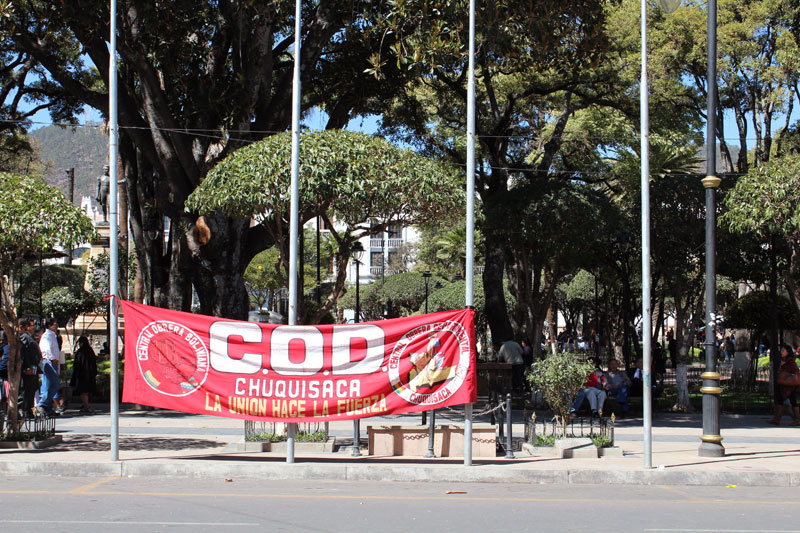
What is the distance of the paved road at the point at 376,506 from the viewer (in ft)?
25.0

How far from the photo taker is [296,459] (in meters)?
11.4

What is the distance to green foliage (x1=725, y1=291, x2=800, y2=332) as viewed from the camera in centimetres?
2425

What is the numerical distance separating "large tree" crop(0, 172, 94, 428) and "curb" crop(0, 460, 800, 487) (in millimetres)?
2250

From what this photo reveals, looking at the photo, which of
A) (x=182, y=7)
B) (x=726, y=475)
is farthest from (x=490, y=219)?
(x=726, y=475)

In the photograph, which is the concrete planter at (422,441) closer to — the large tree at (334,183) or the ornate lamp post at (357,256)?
the large tree at (334,183)

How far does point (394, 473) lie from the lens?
1040 cm

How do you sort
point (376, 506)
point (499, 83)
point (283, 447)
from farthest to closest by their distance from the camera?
1. point (499, 83)
2. point (283, 447)
3. point (376, 506)

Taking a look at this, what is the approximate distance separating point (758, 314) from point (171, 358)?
19403 mm

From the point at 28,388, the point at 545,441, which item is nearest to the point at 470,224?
the point at 545,441

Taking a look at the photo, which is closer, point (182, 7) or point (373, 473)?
point (373, 473)

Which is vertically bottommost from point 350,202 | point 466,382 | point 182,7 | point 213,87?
point 466,382

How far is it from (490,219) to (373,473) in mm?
Result: 12494

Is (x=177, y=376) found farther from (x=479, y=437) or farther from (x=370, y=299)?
(x=370, y=299)

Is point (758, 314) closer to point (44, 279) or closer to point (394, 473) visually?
point (394, 473)
